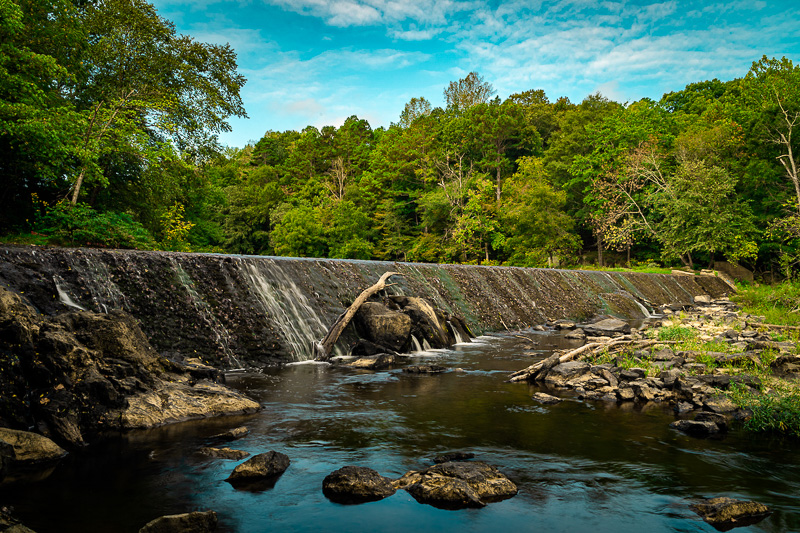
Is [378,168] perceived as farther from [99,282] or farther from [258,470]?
[258,470]

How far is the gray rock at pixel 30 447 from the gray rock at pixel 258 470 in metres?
1.98

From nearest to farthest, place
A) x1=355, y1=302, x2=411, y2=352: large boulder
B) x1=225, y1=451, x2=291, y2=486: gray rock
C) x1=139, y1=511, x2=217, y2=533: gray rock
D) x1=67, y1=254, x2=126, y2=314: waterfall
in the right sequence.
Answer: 1. x1=139, y1=511, x2=217, y2=533: gray rock
2. x1=225, y1=451, x2=291, y2=486: gray rock
3. x1=67, y1=254, x2=126, y2=314: waterfall
4. x1=355, y1=302, x2=411, y2=352: large boulder

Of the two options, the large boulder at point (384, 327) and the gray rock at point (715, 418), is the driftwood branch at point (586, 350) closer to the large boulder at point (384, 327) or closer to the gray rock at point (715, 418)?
the gray rock at point (715, 418)

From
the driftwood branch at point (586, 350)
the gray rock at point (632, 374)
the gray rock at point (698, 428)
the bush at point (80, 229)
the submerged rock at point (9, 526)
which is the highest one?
the bush at point (80, 229)

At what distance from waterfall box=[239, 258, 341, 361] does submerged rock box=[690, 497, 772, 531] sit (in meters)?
9.06

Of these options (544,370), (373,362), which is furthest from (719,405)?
(373,362)

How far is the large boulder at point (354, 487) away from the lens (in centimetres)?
404

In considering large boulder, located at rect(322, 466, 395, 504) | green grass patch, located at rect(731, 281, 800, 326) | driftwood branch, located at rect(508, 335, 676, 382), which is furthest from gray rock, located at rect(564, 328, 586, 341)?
large boulder, located at rect(322, 466, 395, 504)

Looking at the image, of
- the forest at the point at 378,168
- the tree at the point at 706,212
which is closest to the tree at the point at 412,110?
the forest at the point at 378,168

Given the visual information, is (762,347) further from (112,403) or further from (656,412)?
(112,403)

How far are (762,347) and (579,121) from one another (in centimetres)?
4729

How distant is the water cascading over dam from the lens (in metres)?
8.60

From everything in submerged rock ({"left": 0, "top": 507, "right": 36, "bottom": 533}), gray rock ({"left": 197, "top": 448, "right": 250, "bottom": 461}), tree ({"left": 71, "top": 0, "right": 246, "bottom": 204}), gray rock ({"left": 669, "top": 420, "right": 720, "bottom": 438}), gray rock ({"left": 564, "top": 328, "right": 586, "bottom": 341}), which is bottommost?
gray rock ({"left": 564, "top": 328, "right": 586, "bottom": 341})

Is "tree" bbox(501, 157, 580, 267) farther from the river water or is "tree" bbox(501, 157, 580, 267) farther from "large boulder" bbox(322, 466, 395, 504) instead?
"large boulder" bbox(322, 466, 395, 504)
